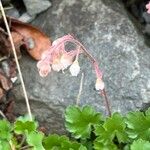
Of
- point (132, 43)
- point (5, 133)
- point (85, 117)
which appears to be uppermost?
point (132, 43)

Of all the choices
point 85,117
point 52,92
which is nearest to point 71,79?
point 52,92

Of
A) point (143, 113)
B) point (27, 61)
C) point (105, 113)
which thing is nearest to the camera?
point (143, 113)

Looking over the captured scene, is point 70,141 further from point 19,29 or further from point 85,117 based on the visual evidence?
point 19,29

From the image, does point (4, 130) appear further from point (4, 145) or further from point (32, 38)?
point (32, 38)

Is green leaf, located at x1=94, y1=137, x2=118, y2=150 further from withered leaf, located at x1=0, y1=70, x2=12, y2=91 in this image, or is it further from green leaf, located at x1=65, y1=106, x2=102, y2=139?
withered leaf, located at x1=0, y1=70, x2=12, y2=91

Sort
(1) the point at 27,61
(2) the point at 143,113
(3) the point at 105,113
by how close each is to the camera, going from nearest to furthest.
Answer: (2) the point at 143,113 < (3) the point at 105,113 < (1) the point at 27,61

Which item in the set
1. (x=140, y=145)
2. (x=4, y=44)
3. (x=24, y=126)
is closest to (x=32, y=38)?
(x=4, y=44)

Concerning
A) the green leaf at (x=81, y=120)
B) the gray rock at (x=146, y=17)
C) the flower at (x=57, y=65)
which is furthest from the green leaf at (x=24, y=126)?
the gray rock at (x=146, y=17)
